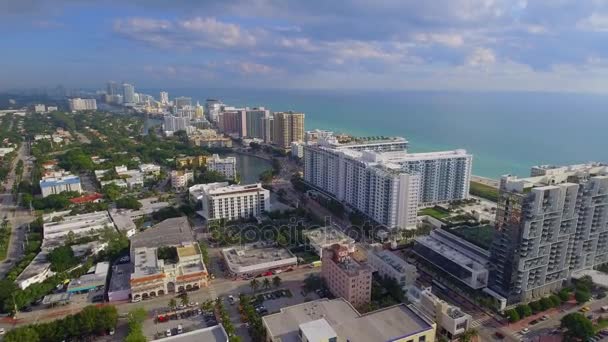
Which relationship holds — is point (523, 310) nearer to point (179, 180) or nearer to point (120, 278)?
point (120, 278)

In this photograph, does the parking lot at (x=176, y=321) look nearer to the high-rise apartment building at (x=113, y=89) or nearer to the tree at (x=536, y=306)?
the tree at (x=536, y=306)

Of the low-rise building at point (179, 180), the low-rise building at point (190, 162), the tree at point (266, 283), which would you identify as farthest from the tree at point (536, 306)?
the low-rise building at point (190, 162)

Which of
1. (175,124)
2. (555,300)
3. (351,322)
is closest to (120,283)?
(351,322)

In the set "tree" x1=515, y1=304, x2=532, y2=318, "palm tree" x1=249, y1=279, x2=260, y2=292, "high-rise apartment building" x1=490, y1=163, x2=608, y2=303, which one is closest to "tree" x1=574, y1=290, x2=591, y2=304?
"high-rise apartment building" x1=490, y1=163, x2=608, y2=303

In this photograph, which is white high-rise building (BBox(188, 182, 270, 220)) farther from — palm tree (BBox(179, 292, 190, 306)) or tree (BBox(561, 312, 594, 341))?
tree (BBox(561, 312, 594, 341))

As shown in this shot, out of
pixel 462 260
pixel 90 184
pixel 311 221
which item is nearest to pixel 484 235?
pixel 462 260

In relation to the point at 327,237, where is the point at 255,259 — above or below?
below
